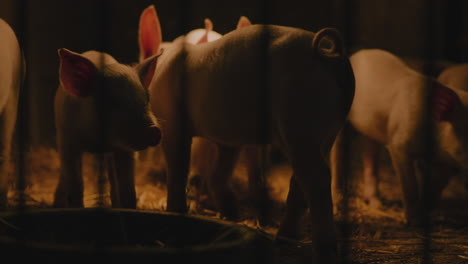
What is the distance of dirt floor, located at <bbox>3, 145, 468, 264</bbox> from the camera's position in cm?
207

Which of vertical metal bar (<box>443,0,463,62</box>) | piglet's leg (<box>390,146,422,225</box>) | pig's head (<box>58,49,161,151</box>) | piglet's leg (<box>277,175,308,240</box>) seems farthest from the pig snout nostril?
vertical metal bar (<box>443,0,463,62</box>)

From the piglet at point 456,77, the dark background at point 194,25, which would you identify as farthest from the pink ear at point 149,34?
the piglet at point 456,77

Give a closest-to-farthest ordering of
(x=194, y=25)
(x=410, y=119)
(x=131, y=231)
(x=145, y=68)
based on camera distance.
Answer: (x=131, y=231)
(x=145, y=68)
(x=410, y=119)
(x=194, y=25)

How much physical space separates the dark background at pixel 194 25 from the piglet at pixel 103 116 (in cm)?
169

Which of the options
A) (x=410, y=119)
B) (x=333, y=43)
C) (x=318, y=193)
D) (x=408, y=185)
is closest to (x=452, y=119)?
(x=410, y=119)

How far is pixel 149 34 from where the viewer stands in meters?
2.26

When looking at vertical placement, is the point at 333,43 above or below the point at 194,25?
below

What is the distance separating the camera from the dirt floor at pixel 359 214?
2.07m

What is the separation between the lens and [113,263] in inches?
47.1

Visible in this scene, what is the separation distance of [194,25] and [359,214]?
6.26 ft

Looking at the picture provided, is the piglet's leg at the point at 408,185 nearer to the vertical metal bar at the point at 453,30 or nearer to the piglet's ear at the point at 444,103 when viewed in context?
the piglet's ear at the point at 444,103

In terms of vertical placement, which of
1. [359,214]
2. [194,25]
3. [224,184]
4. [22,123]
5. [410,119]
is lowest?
[359,214]

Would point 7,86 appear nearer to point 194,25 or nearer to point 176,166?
point 176,166

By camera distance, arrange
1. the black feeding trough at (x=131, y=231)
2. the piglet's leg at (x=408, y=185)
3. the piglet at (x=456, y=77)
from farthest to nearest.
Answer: the piglet at (x=456, y=77) < the piglet's leg at (x=408, y=185) < the black feeding trough at (x=131, y=231)
